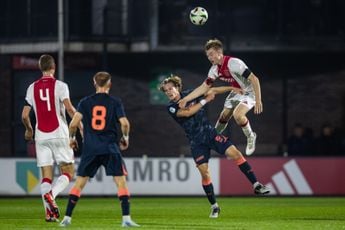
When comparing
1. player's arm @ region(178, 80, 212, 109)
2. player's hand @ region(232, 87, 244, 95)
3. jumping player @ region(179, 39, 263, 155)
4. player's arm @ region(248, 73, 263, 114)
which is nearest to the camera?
player's arm @ region(178, 80, 212, 109)

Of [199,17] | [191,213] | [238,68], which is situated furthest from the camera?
[199,17]

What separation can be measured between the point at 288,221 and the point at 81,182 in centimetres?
350

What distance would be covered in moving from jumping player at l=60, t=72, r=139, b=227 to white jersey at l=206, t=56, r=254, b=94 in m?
3.24

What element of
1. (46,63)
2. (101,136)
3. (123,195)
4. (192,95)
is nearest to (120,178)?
(123,195)

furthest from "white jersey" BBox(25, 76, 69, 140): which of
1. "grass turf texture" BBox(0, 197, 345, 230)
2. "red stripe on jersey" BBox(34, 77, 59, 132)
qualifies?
"grass turf texture" BBox(0, 197, 345, 230)

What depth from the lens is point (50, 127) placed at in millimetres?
17391

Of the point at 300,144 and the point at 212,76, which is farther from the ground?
the point at 212,76

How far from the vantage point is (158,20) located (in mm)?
30578

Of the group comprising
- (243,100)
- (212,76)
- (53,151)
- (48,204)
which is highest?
(212,76)

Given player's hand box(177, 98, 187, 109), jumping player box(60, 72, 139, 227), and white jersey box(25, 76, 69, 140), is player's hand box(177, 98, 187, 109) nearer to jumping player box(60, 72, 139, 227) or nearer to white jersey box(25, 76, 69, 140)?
white jersey box(25, 76, 69, 140)

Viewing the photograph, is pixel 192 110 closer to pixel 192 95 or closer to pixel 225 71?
pixel 192 95

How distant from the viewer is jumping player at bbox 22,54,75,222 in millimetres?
17203

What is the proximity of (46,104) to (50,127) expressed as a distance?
0.35m

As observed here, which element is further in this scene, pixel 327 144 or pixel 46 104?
pixel 327 144
